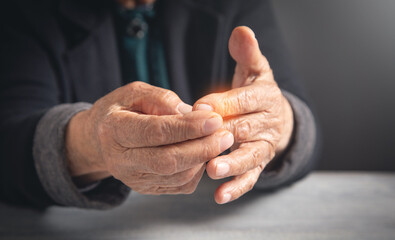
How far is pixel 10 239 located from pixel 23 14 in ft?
1.39

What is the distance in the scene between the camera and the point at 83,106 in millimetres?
397

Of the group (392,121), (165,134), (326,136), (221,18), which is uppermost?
(221,18)

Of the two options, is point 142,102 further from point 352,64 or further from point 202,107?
point 352,64

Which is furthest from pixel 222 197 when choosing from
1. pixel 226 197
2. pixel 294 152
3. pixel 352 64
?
pixel 352 64

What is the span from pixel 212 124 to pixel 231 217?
0.23m

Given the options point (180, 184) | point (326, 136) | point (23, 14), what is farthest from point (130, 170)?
point (326, 136)

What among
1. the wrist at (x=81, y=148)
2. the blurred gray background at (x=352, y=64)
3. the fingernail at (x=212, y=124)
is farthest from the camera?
the blurred gray background at (x=352, y=64)

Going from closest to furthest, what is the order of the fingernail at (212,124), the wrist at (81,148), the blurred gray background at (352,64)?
1. the fingernail at (212,124)
2. the wrist at (81,148)
3. the blurred gray background at (352,64)

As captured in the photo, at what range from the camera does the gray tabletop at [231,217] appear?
39 centimetres

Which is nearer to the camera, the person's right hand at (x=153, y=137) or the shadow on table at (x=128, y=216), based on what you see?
the person's right hand at (x=153, y=137)

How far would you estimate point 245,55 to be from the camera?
1.10 feet

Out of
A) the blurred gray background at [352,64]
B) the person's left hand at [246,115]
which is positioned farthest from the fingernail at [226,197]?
the blurred gray background at [352,64]

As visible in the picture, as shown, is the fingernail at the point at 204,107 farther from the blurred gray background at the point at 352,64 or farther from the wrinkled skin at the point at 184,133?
the blurred gray background at the point at 352,64

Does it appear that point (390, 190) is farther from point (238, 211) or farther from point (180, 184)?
point (180, 184)
